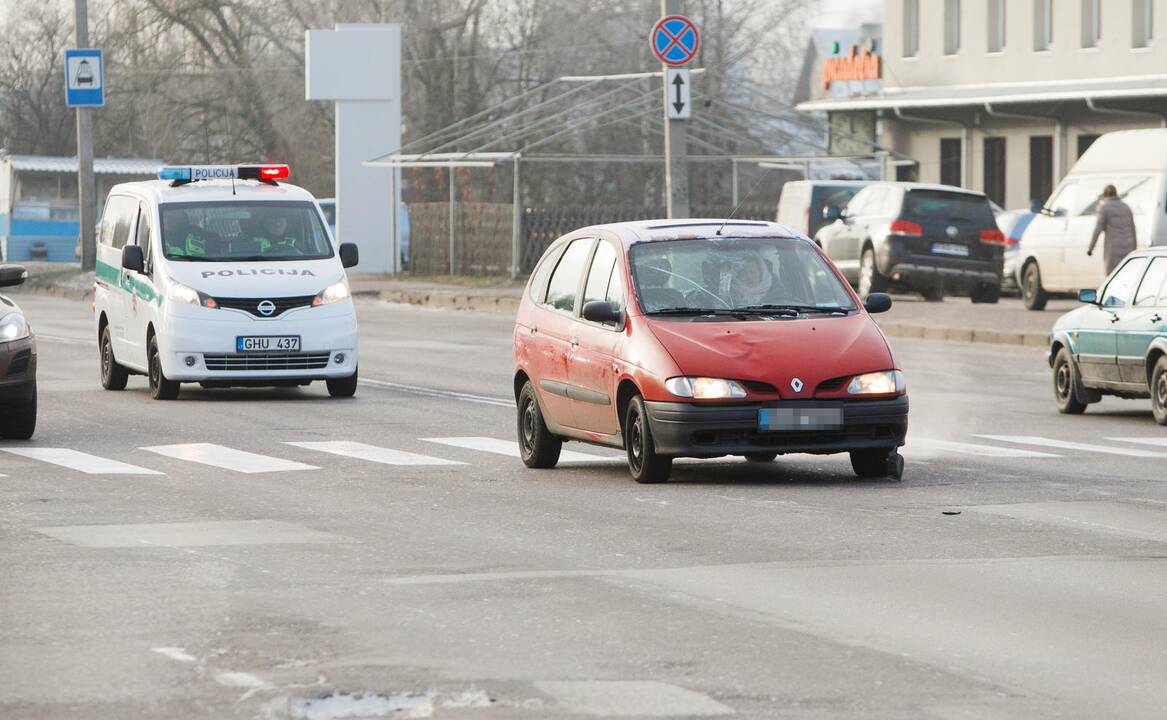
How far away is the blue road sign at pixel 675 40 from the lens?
29.2m

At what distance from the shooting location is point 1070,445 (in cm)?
1612

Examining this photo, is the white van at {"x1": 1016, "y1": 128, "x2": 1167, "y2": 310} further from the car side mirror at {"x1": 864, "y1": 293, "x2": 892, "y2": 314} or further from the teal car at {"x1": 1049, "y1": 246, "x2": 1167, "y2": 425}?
the car side mirror at {"x1": 864, "y1": 293, "x2": 892, "y2": 314}

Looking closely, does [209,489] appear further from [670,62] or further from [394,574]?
[670,62]

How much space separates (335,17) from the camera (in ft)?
220

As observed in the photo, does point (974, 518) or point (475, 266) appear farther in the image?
point (475, 266)

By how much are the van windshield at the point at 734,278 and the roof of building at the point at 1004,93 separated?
107 ft

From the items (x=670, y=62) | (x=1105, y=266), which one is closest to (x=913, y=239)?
(x=1105, y=266)

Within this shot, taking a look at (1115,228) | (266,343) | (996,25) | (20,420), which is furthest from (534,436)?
(996,25)

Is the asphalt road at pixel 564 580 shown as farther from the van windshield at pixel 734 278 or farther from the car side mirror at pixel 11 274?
the car side mirror at pixel 11 274

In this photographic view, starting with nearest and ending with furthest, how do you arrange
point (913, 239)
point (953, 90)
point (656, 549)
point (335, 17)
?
point (656, 549) < point (913, 239) < point (953, 90) < point (335, 17)

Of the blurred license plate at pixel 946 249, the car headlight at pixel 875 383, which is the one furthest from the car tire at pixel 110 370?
the blurred license plate at pixel 946 249

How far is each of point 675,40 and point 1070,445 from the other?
46.4 feet

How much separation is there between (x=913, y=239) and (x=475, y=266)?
13930mm

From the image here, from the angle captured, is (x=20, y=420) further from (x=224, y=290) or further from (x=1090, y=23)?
(x=1090, y=23)
